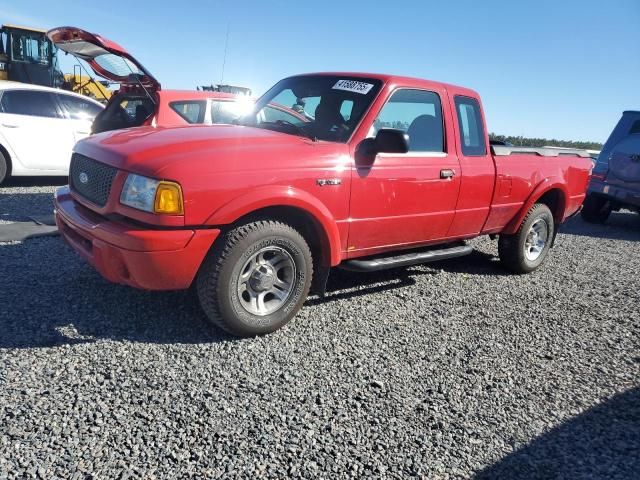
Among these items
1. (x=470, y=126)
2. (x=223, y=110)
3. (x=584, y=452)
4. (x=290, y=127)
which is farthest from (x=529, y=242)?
(x=223, y=110)

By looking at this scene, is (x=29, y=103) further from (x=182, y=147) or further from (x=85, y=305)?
(x=182, y=147)

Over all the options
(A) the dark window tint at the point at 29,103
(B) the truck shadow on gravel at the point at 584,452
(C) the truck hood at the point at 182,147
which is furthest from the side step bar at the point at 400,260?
(A) the dark window tint at the point at 29,103

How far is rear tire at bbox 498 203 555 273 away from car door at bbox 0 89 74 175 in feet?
23.1

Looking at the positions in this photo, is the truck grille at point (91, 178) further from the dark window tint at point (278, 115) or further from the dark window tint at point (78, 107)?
the dark window tint at point (78, 107)

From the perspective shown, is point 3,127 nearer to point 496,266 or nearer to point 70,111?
point 70,111

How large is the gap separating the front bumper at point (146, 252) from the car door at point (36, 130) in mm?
5784

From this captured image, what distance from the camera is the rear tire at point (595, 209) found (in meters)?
9.29

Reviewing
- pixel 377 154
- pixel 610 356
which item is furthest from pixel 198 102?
pixel 610 356

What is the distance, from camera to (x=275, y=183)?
3141mm

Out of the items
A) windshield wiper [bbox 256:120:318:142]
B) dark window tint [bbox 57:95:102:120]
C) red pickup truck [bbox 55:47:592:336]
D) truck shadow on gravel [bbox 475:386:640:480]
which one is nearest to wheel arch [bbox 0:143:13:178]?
dark window tint [bbox 57:95:102:120]

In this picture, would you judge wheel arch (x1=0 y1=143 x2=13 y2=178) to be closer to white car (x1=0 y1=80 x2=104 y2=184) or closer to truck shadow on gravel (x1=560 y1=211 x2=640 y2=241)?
white car (x1=0 y1=80 x2=104 y2=184)

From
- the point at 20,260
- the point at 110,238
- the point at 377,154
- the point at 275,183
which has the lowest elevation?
the point at 20,260

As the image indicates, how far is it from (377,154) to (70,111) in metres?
6.84

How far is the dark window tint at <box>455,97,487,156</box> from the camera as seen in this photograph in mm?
4484
